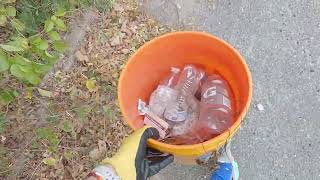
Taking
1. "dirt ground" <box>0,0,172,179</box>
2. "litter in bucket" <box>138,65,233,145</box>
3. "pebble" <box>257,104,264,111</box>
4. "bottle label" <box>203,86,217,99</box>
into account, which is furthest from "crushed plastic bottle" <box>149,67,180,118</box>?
"pebble" <box>257,104,264,111</box>

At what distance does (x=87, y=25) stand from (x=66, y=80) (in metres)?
0.27

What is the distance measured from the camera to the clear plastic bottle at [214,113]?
1.68m

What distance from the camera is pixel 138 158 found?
1.49 metres

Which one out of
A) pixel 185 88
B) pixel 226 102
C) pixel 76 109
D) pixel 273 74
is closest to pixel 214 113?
pixel 226 102

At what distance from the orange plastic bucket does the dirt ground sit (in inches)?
11.2

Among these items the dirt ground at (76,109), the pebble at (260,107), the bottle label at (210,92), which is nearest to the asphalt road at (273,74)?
the pebble at (260,107)

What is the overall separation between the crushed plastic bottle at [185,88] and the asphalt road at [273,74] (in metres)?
0.29

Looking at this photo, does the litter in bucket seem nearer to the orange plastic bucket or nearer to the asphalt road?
the orange plastic bucket

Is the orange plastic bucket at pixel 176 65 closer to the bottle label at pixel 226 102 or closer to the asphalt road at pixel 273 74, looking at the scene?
the bottle label at pixel 226 102

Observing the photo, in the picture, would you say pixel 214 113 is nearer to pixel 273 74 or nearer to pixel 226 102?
pixel 226 102

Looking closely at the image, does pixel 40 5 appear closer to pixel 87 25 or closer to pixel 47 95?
pixel 87 25

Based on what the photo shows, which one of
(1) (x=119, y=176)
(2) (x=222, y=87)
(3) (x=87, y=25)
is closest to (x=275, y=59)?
(2) (x=222, y=87)

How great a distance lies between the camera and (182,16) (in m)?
2.16

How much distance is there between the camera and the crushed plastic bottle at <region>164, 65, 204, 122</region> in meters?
1.76
